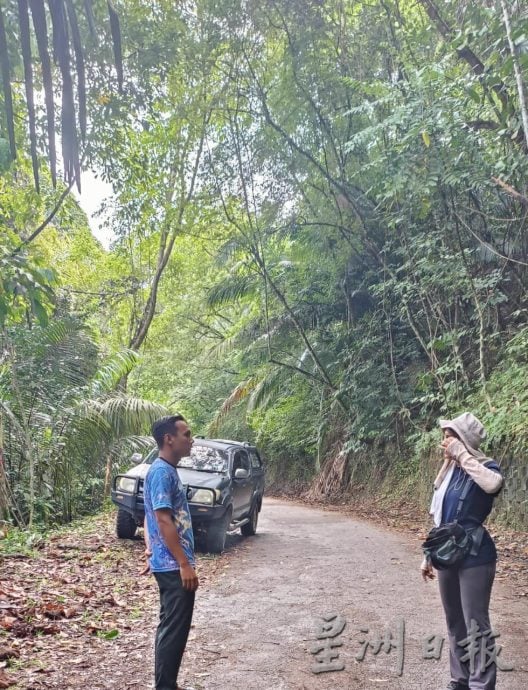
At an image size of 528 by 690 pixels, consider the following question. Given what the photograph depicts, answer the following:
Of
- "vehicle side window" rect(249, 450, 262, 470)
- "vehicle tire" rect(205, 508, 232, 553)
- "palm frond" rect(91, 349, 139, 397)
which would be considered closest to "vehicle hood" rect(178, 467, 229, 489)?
"vehicle tire" rect(205, 508, 232, 553)

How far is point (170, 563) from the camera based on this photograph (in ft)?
12.5

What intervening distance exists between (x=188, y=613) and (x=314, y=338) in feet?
50.4

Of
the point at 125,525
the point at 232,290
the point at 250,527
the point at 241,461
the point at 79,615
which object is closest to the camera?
the point at 79,615

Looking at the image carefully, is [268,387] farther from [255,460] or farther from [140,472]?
[140,472]

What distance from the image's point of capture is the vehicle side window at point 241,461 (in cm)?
1040

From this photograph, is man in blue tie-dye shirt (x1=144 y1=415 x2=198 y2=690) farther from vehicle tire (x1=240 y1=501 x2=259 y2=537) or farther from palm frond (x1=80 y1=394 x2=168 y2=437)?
palm frond (x1=80 y1=394 x2=168 y2=437)

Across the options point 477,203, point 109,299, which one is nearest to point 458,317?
point 477,203

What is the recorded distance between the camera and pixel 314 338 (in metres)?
19.0

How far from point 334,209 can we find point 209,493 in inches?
370

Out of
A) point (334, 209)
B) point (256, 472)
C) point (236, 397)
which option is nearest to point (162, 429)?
point (256, 472)

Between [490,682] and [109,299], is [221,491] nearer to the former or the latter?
[490,682]

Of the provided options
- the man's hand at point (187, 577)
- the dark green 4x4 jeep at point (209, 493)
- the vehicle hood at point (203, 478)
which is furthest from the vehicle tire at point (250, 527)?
the man's hand at point (187, 577)

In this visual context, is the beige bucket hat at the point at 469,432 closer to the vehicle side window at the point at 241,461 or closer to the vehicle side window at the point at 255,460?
the vehicle side window at the point at 241,461

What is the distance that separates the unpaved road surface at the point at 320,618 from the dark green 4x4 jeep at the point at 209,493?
1.78 ft
